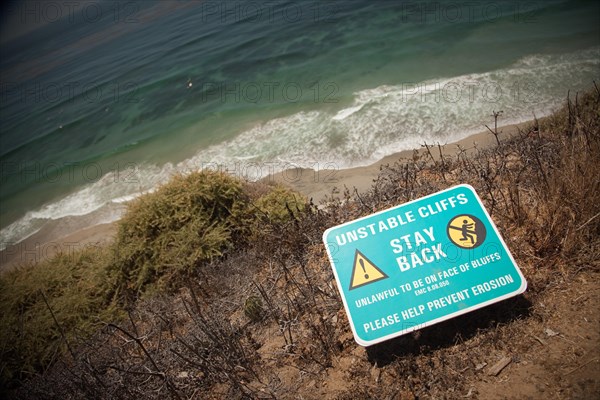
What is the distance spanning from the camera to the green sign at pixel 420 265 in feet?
7.93

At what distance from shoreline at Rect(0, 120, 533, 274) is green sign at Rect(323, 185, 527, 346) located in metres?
4.42

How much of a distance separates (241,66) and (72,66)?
100 ft

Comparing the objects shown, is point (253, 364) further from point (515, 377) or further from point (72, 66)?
point (72, 66)

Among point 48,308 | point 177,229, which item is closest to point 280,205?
point 177,229

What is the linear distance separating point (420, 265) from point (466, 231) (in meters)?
0.47

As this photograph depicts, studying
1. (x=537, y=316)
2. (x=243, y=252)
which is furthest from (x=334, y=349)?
(x=243, y=252)

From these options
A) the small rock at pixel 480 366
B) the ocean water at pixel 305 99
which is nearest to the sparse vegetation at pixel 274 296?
the small rock at pixel 480 366

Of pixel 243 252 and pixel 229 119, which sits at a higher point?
pixel 229 119

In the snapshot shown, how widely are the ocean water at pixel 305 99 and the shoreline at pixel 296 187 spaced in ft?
1.48

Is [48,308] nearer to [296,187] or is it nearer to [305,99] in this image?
[296,187]

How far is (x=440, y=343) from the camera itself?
2730 mm

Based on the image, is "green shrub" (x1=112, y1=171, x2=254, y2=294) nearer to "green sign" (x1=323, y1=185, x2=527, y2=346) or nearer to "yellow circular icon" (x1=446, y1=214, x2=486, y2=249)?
"green sign" (x1=323, y1=185, x2=527, y2=346)

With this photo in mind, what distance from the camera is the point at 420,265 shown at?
2547mm

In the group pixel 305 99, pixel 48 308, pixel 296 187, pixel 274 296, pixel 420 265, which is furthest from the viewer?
pixel 305 99
